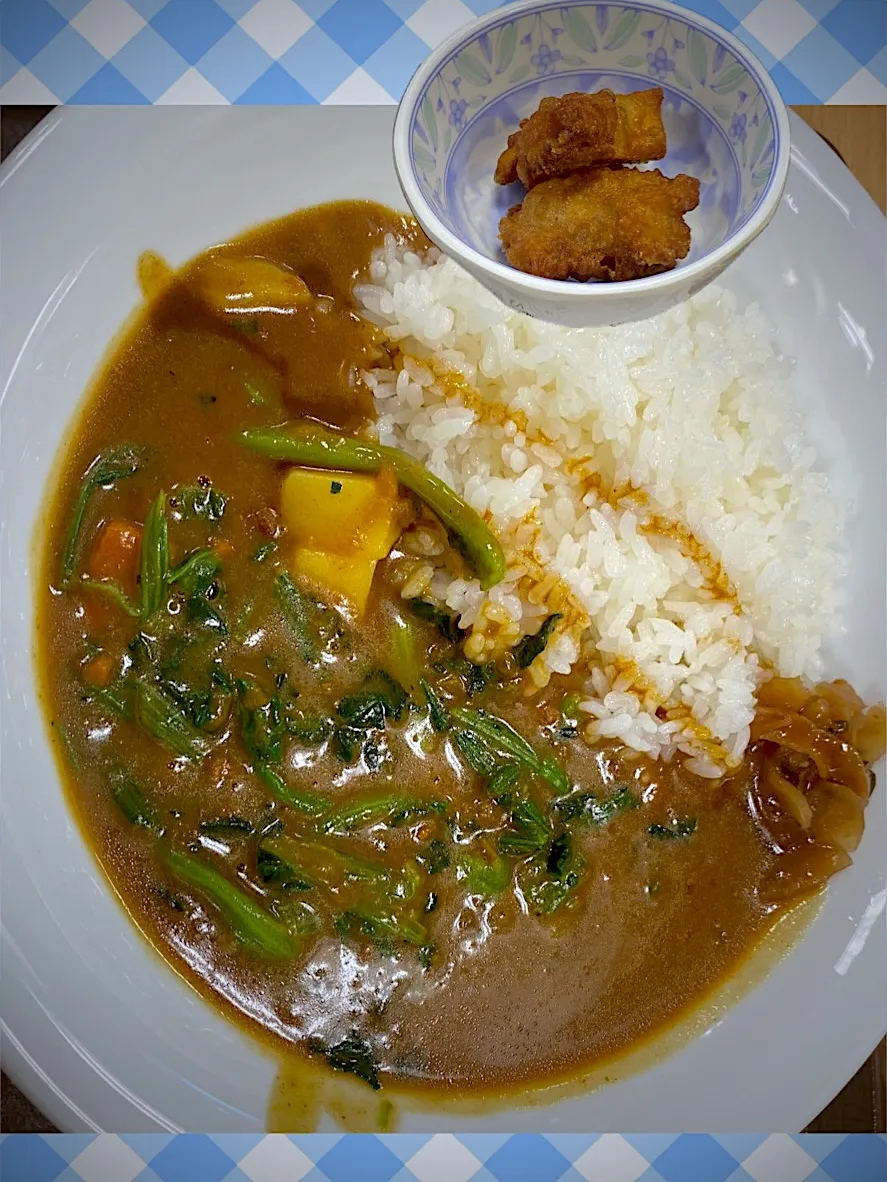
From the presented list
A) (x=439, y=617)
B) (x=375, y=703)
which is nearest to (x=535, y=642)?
(x=439, y=617)

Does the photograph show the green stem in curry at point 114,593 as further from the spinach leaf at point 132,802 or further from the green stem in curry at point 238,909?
the green stem in curry at point 238,909

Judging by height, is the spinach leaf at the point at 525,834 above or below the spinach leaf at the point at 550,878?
above

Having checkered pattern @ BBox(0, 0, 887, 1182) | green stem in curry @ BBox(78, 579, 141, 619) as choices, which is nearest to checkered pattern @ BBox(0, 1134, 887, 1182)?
checkered pattern @ BBox(0, 0, 887, 1182)

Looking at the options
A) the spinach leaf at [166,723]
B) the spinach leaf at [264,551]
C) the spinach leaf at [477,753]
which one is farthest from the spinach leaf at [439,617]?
the spinach leaf at [166,723]

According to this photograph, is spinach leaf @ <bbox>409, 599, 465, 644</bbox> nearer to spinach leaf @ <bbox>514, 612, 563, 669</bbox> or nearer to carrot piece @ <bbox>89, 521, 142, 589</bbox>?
spinach leaf @ <bbox>514, 612, 563, 669</bbox>

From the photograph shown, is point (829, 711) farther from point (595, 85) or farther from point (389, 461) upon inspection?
point (595, 85)

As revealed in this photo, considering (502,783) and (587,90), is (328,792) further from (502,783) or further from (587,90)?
(587,90)
